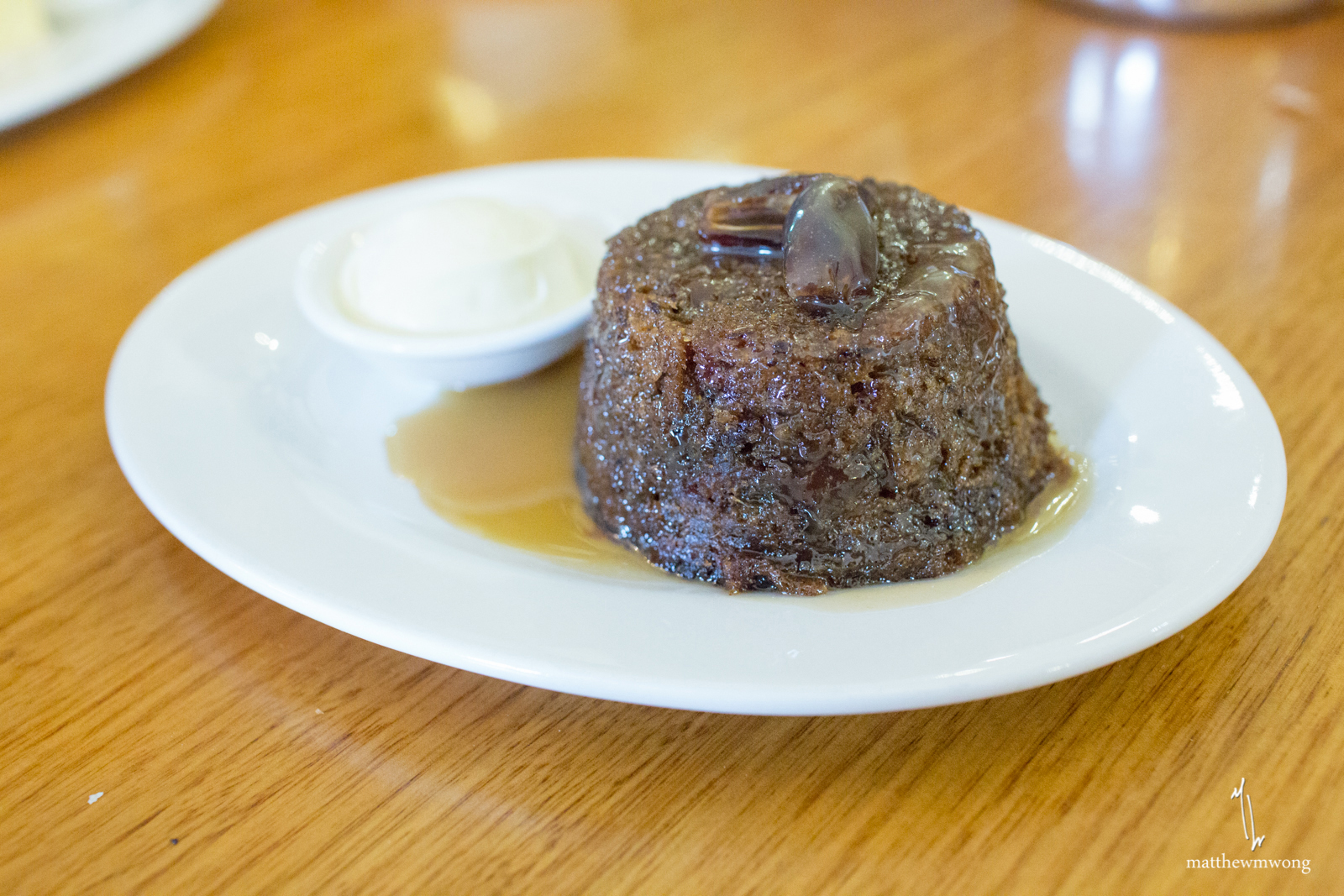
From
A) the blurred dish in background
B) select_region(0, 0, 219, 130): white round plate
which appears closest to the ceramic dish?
select_region(0, 0, 219, 130): white round plate

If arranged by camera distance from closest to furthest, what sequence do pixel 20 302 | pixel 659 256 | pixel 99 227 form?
pixel 659 256 → pixel 20 302 → pixel 99 227

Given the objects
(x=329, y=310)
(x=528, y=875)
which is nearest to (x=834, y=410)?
(x=528, y=875)

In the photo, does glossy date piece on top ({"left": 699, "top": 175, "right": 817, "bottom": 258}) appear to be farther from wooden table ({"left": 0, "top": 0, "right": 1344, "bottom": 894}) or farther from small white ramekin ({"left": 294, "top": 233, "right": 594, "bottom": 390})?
wooden table ({"left": 0, "top": 0, "right": 1344, "bottom": 894})

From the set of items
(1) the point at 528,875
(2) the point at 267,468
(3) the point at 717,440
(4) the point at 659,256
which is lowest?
(1) the point at 528,875

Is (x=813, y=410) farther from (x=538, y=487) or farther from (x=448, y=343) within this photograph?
(x=448, y=343)

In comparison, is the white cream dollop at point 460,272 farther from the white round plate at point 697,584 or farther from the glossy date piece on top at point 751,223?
the glossy date piece on top at point 751,223

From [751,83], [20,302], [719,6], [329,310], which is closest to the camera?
[329,310]

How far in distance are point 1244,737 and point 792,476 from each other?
0.63m

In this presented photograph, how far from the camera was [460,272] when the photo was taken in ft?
6.31

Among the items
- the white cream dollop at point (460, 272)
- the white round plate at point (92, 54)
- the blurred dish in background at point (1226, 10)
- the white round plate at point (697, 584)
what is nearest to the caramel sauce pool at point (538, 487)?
the white round plate at point (697, 584)

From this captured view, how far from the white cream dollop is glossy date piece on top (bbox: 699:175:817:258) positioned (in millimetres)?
477

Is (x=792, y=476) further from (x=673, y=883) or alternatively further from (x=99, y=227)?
(x=99, y=227)

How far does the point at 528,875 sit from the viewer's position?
1142 mm

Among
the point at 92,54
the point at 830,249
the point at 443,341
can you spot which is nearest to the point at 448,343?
the point at 443,341
